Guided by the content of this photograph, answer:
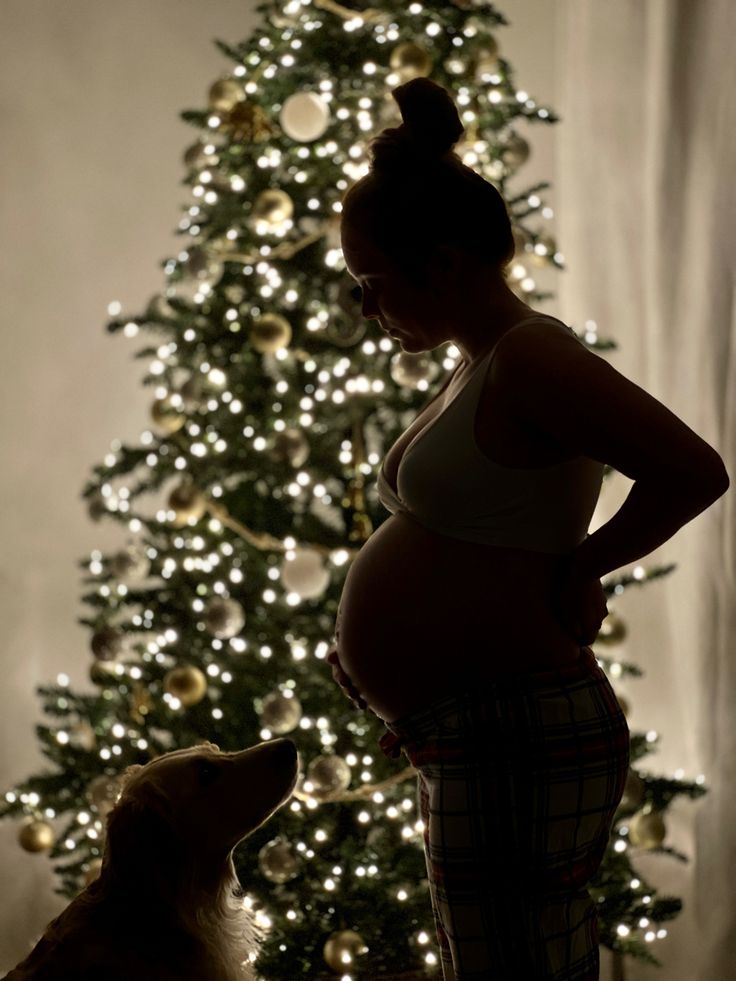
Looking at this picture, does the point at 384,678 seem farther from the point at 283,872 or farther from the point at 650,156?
the point at 650,156

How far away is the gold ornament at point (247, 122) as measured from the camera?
2.41 metres

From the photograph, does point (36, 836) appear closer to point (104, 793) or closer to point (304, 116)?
point (104, 793)

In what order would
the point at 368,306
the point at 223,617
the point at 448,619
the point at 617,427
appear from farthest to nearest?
the point at 223,617
the point at 368,306
the point at 448,619
the point at 617,427

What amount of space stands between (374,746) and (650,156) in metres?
1.71

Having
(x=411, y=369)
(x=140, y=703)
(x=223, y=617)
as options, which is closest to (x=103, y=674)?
(x=140, y=703)

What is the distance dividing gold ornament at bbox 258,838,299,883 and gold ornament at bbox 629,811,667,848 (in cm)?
74

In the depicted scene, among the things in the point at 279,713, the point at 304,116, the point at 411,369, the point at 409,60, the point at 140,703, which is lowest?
the point at 279,713

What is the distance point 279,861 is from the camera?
7.03ft

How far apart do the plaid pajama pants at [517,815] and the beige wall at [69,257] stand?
2.58 meters

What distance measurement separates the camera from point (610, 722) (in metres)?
1.07

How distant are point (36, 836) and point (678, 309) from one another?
6.60 feet

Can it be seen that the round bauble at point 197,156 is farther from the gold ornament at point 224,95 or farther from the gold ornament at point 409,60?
the gold ornament at point 409,60

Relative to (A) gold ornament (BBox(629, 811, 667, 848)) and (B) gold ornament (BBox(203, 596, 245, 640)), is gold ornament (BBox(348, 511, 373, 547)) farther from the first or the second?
(A) gold ornament (BBox(629, 811, 667, 848))

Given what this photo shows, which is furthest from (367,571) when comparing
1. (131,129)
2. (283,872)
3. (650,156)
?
(131,129)
